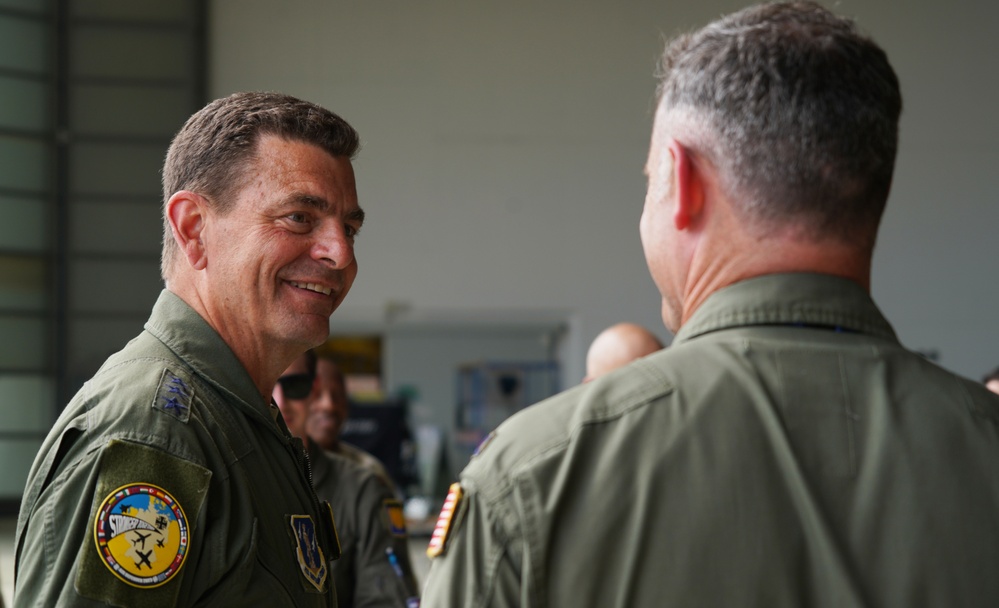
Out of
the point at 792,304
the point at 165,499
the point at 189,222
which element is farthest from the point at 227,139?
the point at 792,304

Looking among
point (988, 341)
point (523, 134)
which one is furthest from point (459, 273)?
point (988, 341)

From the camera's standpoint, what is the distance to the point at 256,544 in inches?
58.1

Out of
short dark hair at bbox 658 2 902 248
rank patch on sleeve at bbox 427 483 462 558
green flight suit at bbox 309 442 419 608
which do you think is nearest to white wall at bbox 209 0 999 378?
green flight suit at bbox 309 442 419 608

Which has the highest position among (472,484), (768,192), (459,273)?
(768,192)

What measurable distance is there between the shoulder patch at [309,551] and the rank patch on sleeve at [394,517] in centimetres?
155

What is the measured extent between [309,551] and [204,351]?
0.35 meters

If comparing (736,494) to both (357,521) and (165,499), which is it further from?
(357,521)

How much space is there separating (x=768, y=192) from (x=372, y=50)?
871cm

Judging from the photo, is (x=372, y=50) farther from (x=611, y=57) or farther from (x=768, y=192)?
(x=768, y=192)

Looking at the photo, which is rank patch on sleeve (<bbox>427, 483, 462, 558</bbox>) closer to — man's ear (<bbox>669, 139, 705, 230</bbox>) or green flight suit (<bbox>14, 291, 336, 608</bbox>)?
man's ear (<bbox>669, 139, 705, 230</bbox>)

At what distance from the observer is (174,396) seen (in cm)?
149

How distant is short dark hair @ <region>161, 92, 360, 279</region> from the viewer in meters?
1.72

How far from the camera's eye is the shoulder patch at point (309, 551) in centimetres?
159

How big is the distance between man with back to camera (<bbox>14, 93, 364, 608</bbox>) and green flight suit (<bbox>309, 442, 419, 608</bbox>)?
135cm
